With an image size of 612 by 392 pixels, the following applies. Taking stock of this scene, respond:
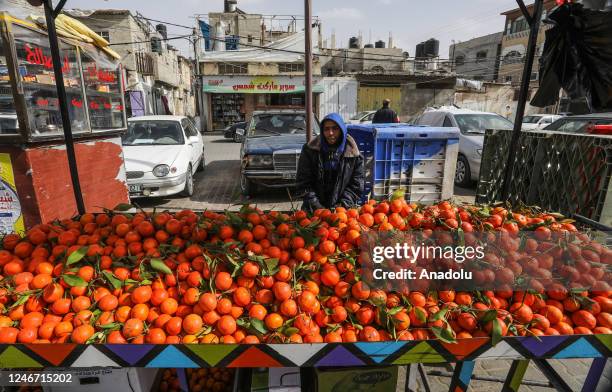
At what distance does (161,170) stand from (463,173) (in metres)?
7.16

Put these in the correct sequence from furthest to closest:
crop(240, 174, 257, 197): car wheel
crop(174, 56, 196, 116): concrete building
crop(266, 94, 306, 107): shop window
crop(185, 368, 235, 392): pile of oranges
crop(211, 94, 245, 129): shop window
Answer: crop(174, 56, 196, 116): concrete building < crop(266, 94, 306, 107): shop window < crop(211, 94, 245, 129): shop window < crop(240, 174, 257, 197): car wheel < crop(185, 368, 235, 392): pile of oranges

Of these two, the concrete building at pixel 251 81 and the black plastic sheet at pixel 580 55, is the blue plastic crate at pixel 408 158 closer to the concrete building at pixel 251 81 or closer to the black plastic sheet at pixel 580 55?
the black plastic sheet at pixel 580 55

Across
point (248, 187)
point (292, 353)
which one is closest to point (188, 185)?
point (248, 187)

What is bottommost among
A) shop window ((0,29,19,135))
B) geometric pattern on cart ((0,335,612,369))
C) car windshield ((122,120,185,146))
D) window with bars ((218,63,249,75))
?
geometric pattern on cart ((0,335,612,369))

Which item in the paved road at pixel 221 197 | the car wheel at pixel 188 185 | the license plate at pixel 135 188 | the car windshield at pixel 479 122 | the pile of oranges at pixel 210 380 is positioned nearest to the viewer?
the pile of oranges at pixel 210 380

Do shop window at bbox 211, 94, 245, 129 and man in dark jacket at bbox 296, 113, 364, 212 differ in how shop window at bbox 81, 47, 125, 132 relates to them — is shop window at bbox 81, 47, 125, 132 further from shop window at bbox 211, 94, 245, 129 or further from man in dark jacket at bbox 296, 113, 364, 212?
shop window at bbox 211, 94, 245, 129

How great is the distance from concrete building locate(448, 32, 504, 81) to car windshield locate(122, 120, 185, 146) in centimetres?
3608

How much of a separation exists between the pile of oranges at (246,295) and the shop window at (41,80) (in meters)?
2.28

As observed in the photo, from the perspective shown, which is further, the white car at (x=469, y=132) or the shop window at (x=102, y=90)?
the white car at (x=469, y=132)

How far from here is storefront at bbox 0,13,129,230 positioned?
3.50 metres

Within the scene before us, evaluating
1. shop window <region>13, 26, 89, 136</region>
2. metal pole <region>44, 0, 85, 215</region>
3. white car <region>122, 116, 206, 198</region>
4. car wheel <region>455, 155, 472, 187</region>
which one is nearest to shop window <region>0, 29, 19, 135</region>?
shop window <region>13, 26, 89, 136</region>

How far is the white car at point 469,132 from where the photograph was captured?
809 centimetres

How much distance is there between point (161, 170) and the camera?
6645 mm
